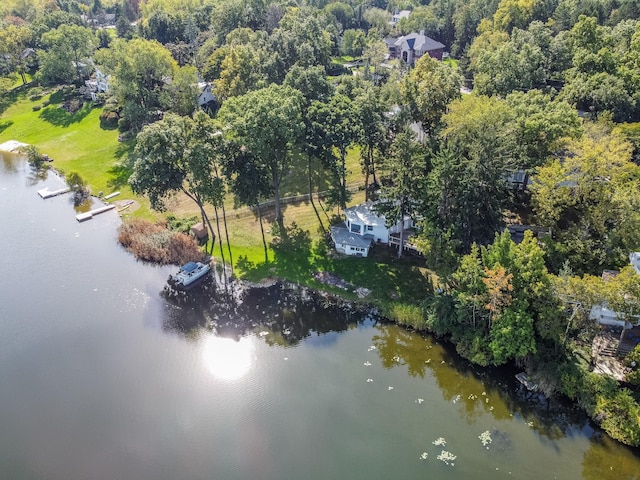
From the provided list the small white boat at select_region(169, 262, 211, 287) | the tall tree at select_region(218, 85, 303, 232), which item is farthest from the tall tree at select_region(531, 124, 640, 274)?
the small white boat at select_region(169, 262, 211, 287)

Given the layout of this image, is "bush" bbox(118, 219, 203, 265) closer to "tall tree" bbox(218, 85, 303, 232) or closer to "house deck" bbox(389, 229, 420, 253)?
"tall tree" bbox(218, 85, 303, 232)

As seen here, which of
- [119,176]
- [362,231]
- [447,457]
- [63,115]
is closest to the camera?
[447,457]

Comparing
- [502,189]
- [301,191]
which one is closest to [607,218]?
[502,189]

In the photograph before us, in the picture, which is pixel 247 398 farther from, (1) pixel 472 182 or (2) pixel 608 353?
(2) pixel 608 353

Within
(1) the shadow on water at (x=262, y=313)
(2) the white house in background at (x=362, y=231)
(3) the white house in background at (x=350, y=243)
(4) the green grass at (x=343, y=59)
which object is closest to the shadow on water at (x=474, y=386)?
(1) the shadow on water at (x=262, y=313)

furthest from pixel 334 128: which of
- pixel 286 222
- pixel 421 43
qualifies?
pixel 421 43

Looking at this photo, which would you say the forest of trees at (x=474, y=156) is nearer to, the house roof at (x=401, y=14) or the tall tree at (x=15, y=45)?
the tall tree at (x=15, y=45)

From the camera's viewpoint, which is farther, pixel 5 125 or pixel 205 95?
pixel 5 125
